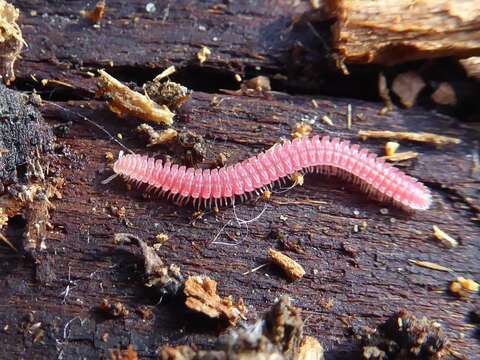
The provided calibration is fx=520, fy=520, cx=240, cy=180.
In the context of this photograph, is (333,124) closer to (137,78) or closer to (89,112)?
(137,78)

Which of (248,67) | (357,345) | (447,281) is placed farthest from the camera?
(248,67)

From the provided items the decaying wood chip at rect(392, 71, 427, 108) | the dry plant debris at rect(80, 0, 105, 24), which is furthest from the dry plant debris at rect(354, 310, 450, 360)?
the dry plant debris at rect(80, 0, 105, 24)

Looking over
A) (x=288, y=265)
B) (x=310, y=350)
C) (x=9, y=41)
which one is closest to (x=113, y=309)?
(x=288, y=265)

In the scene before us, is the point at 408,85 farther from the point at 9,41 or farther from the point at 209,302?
the point at 9,41

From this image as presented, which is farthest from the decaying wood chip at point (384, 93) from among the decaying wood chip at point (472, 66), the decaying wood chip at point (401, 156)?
the decaying wood chip at point (472, 66)

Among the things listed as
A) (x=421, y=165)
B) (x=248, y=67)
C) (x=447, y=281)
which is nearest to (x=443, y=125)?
(x=421, y=165)

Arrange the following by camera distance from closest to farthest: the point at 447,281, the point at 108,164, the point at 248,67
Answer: the point at 447,281
the point at 108,164
the point at 248,67

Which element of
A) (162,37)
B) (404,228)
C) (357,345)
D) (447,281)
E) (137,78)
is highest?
(162,37)
